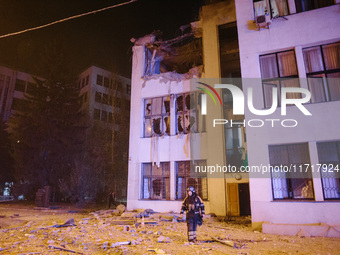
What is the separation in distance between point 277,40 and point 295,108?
337cm

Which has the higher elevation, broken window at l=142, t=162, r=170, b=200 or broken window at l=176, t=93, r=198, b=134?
broken window at l=176, t=93, r=198, b=134

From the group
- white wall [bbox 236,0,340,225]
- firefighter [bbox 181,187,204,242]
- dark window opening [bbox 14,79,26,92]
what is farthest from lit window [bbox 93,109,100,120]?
firefighter [bbox 181,187,204,242]

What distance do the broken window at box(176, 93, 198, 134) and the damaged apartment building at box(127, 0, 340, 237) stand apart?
7 centimetres

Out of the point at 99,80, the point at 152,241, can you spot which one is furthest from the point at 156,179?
the point at 99,80

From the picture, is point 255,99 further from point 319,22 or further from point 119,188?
point 119,188

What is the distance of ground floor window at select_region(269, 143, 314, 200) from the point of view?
9.86 meters

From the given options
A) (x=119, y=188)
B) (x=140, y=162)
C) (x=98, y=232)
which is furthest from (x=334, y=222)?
(x=119, y=188)

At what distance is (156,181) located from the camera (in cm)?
1566

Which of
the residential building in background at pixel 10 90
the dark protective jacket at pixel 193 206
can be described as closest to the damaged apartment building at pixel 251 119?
the dark protective jacket at pixel 193 206

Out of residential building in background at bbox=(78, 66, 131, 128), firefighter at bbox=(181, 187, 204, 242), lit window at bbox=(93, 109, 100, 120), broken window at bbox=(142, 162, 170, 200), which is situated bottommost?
firefighter at bbox=(181, 187, 204, 242)

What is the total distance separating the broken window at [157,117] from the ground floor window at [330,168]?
9.09 meters

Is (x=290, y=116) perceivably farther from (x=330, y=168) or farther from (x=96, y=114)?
(x=96, y=114)

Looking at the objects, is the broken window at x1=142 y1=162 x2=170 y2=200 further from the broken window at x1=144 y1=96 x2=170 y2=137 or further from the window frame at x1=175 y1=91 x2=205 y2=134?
the window frame at x1=175 y1=91 x2=205 y2=134

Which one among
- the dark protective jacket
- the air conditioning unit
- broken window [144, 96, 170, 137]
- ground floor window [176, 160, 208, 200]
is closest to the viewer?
the dark protective jacket
